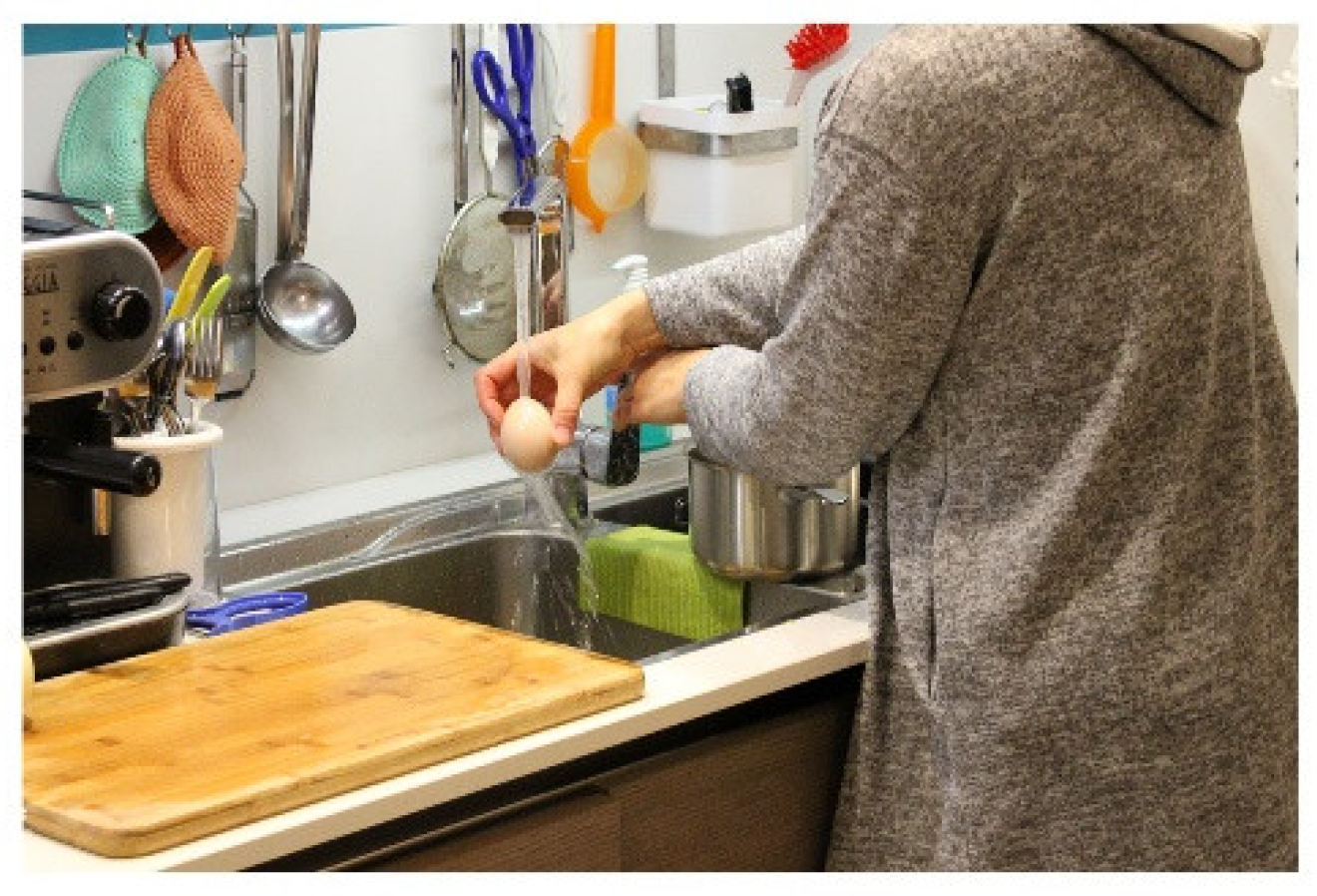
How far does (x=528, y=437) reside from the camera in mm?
1896

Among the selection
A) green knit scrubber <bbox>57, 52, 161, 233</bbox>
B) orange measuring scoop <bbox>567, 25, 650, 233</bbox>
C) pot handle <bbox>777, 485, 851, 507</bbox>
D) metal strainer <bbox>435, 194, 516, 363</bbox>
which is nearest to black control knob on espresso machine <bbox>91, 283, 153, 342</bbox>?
green knit scrubber <bbox>57, 52, 161, 233</bbox>

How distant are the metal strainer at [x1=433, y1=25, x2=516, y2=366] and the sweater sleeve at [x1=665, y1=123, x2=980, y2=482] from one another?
0.80 m

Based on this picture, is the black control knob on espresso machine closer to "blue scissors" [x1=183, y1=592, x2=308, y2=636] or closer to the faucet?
"blue scissors" [x1=183, y1=592, x2=308, y2=636]

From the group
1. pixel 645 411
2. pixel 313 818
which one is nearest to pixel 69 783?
pixel 313 818

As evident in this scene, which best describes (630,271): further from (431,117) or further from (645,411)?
(645,411)

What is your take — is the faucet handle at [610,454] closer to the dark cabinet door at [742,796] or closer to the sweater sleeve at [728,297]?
the sweater sleeve at [728,297]

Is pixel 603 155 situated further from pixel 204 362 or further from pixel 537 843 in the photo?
pixel 537 843

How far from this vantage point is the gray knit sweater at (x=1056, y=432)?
1557 mm

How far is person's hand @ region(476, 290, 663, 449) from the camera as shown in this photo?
6.26 feet

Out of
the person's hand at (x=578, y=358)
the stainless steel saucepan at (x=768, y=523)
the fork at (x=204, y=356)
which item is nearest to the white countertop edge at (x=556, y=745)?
the stainless steel saucepan at (x=768, y=523)

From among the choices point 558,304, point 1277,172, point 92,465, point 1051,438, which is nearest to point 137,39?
point 558,304

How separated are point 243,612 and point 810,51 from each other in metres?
1.08

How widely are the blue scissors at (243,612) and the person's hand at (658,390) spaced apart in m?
0.33

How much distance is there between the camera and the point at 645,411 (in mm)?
1906
